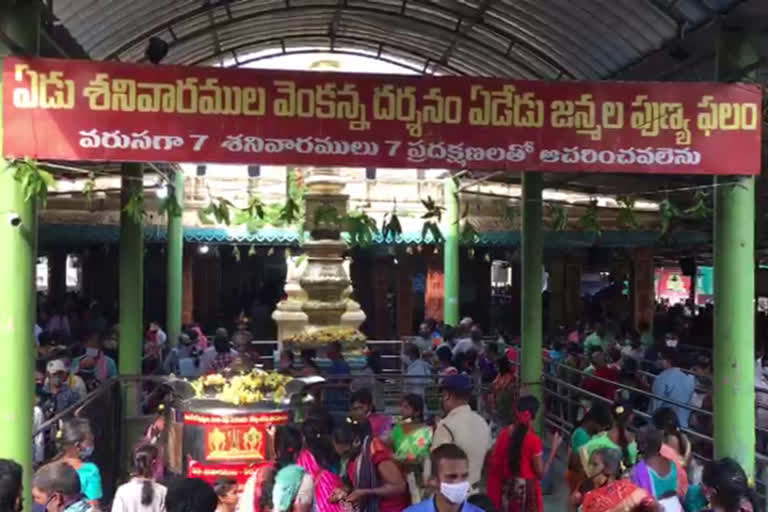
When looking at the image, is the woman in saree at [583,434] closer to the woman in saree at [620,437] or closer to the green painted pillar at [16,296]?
the woman in saree at [620,437]

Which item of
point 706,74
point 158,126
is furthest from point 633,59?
point 158,126

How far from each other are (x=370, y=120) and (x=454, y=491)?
146 inches

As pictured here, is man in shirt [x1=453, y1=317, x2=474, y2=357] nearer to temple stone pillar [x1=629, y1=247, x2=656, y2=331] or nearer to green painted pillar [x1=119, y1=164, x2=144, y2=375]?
green painted pillar [x1=119, y1=164, x2=144, y2=375]

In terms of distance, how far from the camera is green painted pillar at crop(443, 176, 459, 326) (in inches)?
765

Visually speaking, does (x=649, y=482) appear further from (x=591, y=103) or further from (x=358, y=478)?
(x=591, y=103)

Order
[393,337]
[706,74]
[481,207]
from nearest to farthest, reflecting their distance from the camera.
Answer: [706,74]
[481,207]
[393,337]

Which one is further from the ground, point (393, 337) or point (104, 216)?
point (104, 216)

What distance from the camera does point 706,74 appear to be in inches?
373

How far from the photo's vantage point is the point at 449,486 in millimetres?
4156

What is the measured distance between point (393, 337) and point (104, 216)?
7.86 meters

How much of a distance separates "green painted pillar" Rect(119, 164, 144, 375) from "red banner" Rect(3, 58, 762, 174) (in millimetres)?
6051

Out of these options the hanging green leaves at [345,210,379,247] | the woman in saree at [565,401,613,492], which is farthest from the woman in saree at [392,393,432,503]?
the hanging green leaves at [345,210,379,247]

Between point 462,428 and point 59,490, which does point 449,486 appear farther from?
point 462,428

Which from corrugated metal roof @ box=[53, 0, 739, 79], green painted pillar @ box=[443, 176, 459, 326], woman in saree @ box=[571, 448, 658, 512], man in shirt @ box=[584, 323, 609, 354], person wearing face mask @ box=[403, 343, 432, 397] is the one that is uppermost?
corrugated metal roof @ box=[53, 0, 739, 79]
